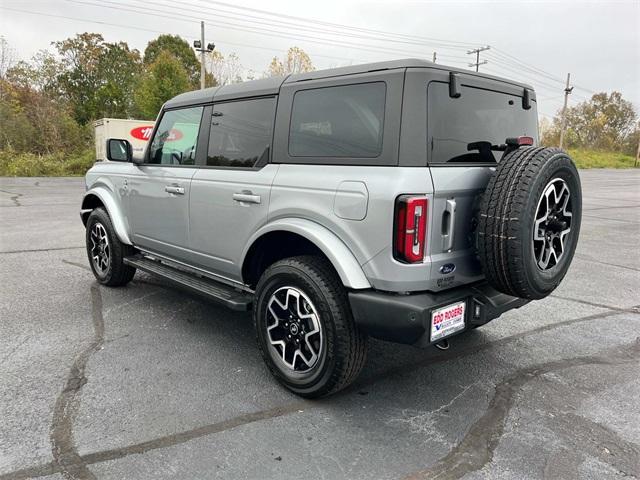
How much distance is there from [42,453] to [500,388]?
8.97 feet

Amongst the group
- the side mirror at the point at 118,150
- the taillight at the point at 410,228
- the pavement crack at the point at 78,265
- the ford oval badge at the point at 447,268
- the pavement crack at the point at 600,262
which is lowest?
the pavement crack at the point at 600,262

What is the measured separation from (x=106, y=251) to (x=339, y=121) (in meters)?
3.45

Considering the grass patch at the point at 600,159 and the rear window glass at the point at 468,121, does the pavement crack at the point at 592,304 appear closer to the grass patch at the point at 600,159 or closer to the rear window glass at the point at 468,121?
the rear window glass at the point at 468,121

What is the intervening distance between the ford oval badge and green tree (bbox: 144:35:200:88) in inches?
1904

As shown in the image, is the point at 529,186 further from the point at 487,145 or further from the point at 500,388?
the point at 500,388

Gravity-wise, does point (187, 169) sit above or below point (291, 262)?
above

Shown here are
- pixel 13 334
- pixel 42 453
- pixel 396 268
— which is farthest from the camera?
pixel 13 334

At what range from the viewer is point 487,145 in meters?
2.91

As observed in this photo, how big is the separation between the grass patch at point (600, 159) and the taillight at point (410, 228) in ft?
177

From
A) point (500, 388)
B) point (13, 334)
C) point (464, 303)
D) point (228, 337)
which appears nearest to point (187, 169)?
point (228, 337)

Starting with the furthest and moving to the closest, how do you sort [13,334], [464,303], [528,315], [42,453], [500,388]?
1. [528,315]
2. [13,334]
3. [500,388]
4. [464,303]
5. [42,453]

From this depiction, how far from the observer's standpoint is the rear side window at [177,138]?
396cm

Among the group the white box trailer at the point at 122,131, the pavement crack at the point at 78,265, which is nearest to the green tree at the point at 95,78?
the white box trailer at the point at 122,131

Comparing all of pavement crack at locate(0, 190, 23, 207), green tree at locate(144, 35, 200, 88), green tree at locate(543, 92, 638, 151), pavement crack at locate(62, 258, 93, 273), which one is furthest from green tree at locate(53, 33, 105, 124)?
green tree at locate(543, 92, 638, 151)
